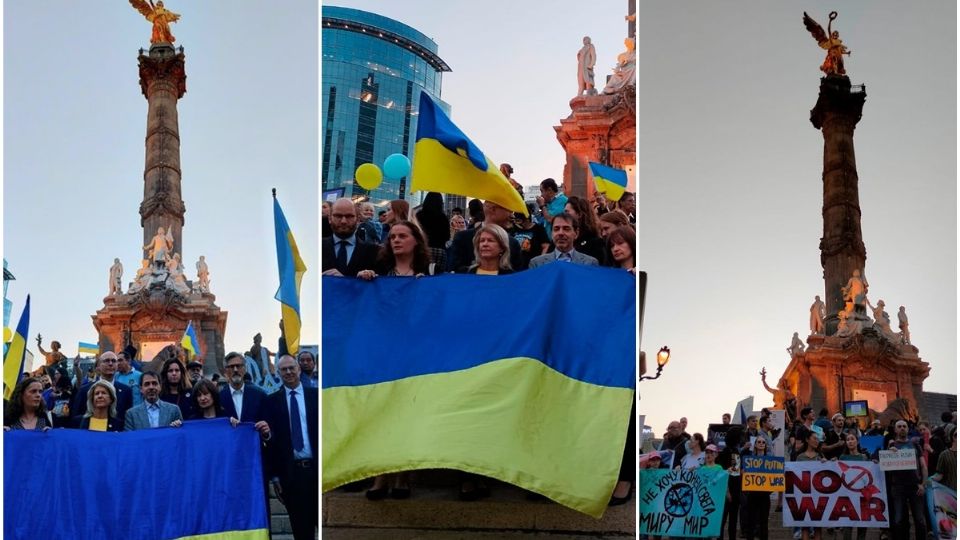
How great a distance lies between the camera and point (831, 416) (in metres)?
5.30

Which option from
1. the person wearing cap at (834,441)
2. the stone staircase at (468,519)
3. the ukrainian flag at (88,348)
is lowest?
the stone staircase at (468,519)

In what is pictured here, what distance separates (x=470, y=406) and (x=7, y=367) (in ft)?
7.77

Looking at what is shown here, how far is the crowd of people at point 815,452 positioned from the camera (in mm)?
5141

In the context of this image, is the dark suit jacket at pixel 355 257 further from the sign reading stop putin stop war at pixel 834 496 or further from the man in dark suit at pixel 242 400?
the sign reading stop putin stop war at pixel 834 496

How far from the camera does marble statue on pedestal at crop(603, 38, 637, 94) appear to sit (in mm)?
6371

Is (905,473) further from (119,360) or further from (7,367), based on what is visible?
(7,367)

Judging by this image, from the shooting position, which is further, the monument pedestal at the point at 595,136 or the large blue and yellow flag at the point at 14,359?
the monument pedestal at the point at 595,136

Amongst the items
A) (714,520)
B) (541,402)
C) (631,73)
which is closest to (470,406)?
(541,402)

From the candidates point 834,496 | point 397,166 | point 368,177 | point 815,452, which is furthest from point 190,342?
point 834,496

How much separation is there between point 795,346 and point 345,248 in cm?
213

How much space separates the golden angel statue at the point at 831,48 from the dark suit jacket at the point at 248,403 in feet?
10.0

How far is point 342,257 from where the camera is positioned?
521 centimetres

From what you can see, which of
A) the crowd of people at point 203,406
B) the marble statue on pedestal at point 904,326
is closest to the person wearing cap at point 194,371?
the crowd of people at point 203,406

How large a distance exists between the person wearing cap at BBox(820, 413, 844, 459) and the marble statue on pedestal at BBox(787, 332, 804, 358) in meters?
0.35
